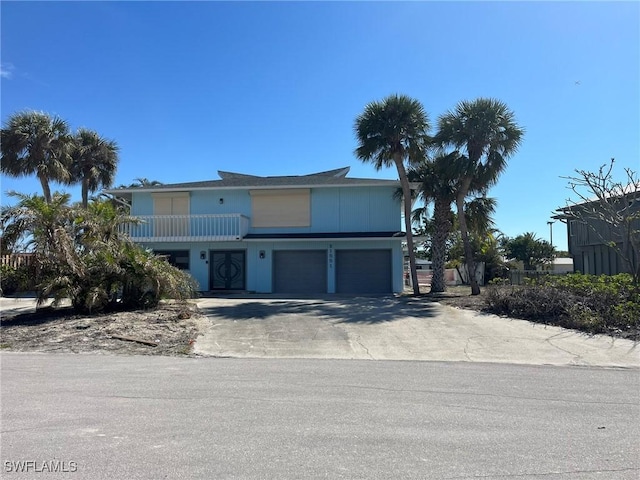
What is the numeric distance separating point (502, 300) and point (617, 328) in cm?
334

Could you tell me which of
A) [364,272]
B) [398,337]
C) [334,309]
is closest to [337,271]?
[364,272]

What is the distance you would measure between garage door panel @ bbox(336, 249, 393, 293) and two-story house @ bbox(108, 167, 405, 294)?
47 millimetres

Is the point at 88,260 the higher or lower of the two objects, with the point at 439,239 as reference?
lower

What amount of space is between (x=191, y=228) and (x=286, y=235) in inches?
184

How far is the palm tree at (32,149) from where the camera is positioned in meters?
24.8

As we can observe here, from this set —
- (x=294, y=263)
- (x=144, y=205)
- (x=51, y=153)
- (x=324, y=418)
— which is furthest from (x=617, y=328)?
(x=51, y=153)

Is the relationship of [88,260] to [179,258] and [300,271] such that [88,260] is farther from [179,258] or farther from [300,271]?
[300,271]

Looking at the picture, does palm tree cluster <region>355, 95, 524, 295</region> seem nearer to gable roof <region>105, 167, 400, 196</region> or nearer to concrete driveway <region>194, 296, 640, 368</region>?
gable roof <region>105, 167, 400, 196</region>

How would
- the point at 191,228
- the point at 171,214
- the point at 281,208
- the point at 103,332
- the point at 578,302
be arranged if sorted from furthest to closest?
1. the point at 171,214
2. the point at 281,208
3. the point at 191,228
4. the point at 578,302
5. the point at 103,332

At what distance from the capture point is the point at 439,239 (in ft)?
71.4

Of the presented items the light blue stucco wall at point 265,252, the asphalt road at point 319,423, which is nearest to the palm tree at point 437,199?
the light blue stucco wall at point 265,252

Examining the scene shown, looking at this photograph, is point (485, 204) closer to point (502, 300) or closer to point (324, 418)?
point (502, 300)

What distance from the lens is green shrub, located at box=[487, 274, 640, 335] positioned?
465 inches

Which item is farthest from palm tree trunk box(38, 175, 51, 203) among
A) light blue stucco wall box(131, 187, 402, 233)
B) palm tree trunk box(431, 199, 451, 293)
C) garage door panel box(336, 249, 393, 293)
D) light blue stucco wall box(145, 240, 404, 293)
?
palm tree trunk box(431, 199, 451, 293)
